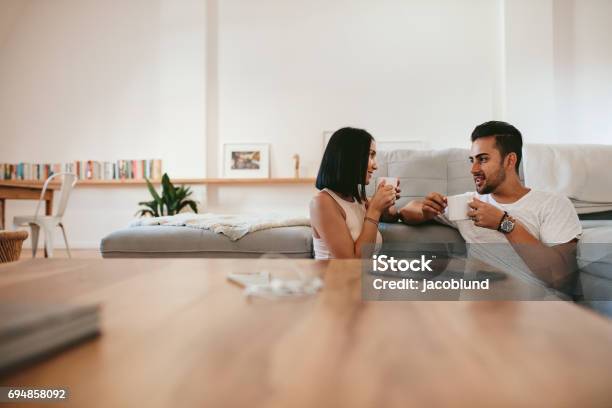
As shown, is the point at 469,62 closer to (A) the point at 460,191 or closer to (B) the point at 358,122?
(B) the point at 358,122

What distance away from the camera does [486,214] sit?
1.41 m

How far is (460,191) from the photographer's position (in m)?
2.11

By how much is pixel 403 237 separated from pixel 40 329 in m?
1.47

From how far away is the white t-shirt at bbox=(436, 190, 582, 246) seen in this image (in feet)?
4.66

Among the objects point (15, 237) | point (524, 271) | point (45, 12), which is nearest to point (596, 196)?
point (524, 271)

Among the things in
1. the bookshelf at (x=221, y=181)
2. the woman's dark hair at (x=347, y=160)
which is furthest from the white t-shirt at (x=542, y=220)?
the bookshelf at (x=221, y=181)

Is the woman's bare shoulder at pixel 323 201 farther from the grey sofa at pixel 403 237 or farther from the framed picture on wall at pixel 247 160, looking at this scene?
the framed picture on wall at pixel 247 160

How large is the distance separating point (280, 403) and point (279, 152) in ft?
14.2

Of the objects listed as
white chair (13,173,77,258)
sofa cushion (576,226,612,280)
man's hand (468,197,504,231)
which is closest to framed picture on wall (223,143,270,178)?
white chair (13,173,77,258)

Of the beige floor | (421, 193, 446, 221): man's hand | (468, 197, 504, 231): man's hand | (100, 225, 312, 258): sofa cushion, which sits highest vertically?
(421, 193, 446, 221): man's hand

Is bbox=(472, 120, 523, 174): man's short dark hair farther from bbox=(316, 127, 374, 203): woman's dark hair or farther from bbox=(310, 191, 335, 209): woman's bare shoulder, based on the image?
bbox=(310, 191, 335, 209): woman's bare shoulder

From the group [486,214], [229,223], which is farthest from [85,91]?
[486,214]

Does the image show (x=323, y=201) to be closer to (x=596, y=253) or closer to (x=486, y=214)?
(x=486, y=214)

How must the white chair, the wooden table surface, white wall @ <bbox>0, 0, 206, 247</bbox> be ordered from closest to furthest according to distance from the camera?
the wooden table surface < the white chair < white wall @ <bbox>0, 0, 206, 247</bbox>
